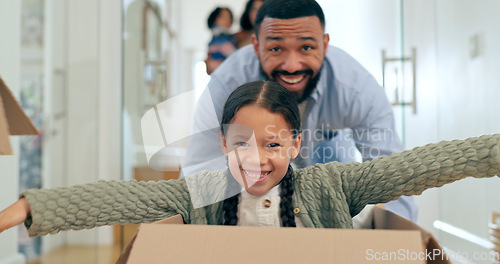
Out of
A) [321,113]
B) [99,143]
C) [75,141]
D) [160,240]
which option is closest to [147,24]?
[99,143]

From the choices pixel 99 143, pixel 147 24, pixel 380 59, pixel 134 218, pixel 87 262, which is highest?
pixel 147 24

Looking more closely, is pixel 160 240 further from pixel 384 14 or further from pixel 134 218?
pixel 384 14

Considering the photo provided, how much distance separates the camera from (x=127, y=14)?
1.28 metres

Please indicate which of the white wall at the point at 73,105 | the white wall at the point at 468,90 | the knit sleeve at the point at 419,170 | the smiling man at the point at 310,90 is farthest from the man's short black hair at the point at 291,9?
the white wall at the point at 73,105

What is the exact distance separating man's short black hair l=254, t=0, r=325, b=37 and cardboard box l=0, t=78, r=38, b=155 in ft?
1.61

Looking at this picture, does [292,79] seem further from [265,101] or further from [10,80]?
[10,80]

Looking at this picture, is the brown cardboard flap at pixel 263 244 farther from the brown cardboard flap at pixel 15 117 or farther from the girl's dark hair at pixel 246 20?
the girl's dark hair at pixel 246 20

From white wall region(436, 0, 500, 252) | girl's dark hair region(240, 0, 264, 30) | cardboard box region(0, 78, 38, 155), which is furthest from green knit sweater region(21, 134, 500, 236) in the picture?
girl's dark hair region(240, 0, 264, 30)

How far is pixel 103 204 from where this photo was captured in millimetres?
657

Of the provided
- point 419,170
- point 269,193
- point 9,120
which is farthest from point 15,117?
point 419,170

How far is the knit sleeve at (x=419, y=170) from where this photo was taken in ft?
2.02

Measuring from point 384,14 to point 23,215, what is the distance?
818mm

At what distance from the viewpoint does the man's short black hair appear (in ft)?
2.83

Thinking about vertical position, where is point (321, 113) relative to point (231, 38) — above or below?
below
